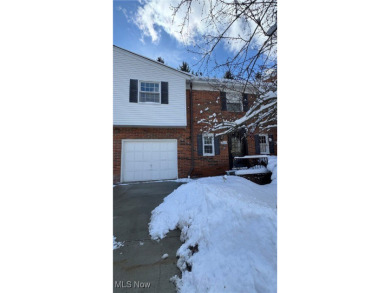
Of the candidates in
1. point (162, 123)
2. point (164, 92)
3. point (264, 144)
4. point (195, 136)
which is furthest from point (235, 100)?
point (264, 144)

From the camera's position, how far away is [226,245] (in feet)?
4.58

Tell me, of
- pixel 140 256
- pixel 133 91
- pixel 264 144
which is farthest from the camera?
pixel 264 144

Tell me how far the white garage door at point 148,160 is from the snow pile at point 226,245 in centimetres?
319

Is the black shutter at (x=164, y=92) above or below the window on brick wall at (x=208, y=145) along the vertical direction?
above

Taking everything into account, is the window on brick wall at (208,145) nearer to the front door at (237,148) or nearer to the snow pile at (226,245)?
the front door at (237,148)

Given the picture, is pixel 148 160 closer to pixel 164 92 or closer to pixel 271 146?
pixel 164 92

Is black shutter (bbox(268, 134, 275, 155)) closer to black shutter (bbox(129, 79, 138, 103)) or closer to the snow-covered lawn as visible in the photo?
the snow-covered lawn

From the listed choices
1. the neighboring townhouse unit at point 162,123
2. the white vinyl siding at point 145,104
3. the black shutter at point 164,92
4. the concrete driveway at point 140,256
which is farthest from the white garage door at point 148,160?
the concrete driveway at point 140,256

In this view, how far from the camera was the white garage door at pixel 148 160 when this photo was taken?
504 cm

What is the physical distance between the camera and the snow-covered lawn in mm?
1118

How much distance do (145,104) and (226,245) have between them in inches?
198
